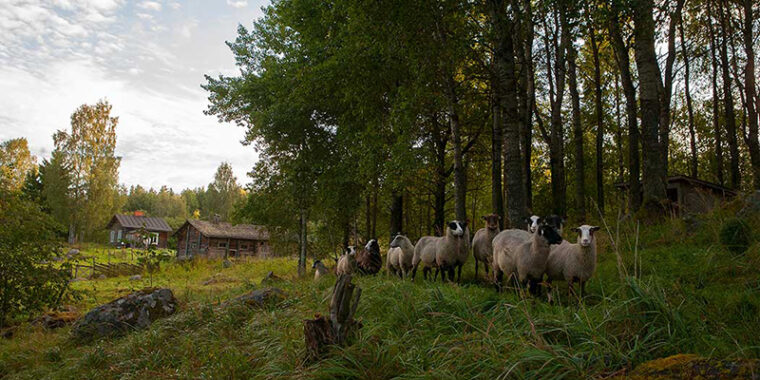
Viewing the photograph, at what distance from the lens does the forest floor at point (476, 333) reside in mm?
3535

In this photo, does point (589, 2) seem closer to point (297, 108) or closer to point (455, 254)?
point (455, 254)

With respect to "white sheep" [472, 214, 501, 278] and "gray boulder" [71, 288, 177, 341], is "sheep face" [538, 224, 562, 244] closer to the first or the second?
"white sheep" [472, 214, 501, 278]

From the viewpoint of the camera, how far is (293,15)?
2097cm

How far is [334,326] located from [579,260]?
470 centimetres

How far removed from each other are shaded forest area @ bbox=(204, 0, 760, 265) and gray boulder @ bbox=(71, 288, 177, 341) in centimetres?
917

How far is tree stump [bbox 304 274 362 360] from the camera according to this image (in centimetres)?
445

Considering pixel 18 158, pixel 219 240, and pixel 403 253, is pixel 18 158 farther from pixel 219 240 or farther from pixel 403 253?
pixel 403 253

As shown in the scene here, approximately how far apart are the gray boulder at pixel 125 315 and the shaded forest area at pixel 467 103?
30.1 ft

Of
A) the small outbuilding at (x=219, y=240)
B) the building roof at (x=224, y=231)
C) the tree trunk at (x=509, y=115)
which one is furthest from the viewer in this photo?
the small outbuilding at (x=219, y=240)

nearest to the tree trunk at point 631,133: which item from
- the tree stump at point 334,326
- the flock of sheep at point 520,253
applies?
the flock of sheep at point 520,253

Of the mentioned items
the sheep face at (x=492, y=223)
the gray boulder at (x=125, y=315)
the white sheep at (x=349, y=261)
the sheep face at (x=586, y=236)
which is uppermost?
the sheep face at (x=492, y=223)

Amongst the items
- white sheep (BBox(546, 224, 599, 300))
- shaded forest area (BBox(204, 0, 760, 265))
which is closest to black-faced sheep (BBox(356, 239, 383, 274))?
shaded forest area (BBox(204, 0, 760, 265))

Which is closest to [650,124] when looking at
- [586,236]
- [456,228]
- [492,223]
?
[492,223]

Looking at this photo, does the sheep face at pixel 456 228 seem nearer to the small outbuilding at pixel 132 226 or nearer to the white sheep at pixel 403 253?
the white sheep at pixel 403 253
